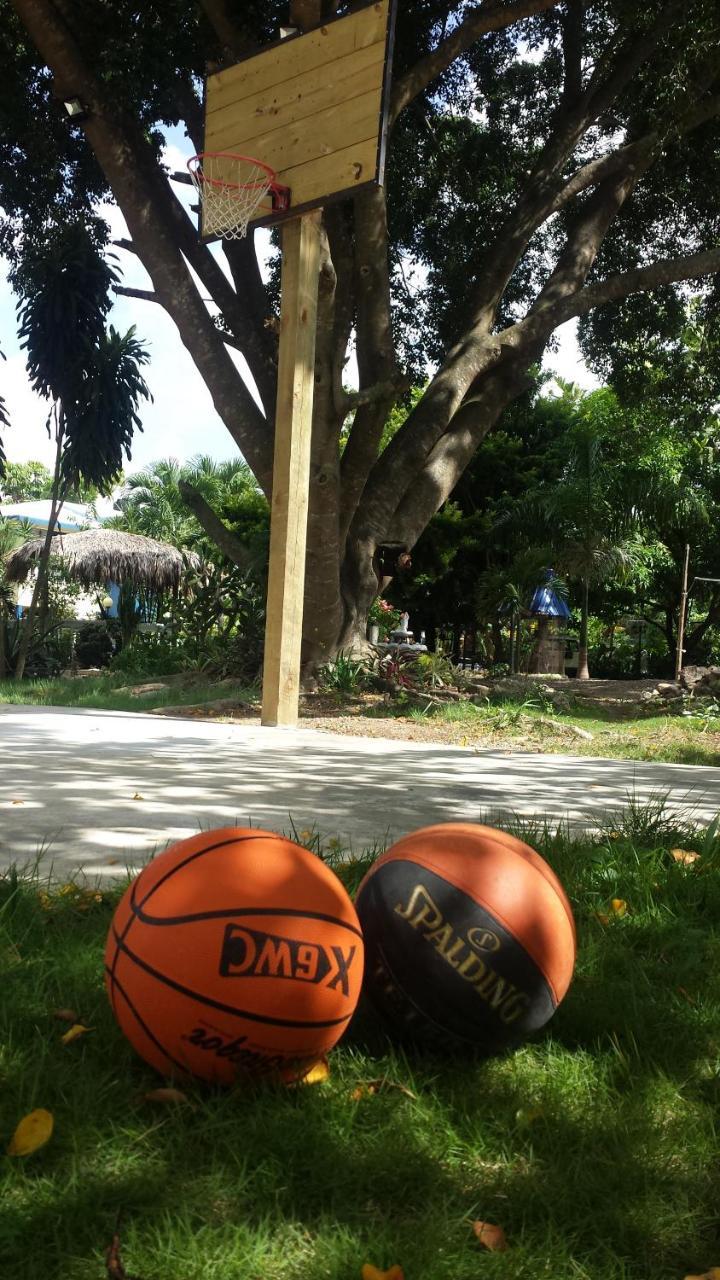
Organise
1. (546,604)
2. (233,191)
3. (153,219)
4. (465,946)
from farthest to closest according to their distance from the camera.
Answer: (546,604) < (153,219) < (233,191) < (465,946)

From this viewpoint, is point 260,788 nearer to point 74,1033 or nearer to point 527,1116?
point 74,1033

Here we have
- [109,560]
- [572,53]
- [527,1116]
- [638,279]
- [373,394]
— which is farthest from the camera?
[109,560]

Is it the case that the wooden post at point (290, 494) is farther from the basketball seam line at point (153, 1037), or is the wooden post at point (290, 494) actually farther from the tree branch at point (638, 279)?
the tree branch at point (638, 279)

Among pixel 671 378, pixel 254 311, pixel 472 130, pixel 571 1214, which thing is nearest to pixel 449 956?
pixel 571 1214

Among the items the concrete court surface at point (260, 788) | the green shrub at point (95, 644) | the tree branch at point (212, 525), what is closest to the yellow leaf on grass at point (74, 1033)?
the concrete court surface at point (260, 788)

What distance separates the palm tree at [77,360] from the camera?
1471 centimetres

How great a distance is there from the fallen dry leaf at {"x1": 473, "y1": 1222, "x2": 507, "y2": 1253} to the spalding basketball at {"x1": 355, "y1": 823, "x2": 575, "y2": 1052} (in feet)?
1.72

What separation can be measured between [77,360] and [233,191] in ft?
28.3

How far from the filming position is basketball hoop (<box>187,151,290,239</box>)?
734 cm

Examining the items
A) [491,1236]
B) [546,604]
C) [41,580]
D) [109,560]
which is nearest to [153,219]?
[41,580]

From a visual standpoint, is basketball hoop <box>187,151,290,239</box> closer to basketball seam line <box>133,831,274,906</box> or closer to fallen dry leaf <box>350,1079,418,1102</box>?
basketball seam line <box>133,831,274,906</box>

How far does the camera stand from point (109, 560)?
2317 cm

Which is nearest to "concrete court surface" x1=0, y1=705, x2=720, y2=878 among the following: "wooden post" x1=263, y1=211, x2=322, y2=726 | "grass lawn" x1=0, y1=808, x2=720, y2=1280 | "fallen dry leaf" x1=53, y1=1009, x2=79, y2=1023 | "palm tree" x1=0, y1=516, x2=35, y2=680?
"wooden post" x1=263, y1=211, x2=322, y2=726

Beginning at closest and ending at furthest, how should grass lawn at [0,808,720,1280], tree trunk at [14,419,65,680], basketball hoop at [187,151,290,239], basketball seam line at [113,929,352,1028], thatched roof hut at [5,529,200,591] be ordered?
grass lawn at [0,808,720,1280]
basketball seam line at [113,929,352,1028]
basketball hoop at [187,151,290,239]
tree trunk at [14,419,65,680]
thatched roof hut at [5,529,200,591]
